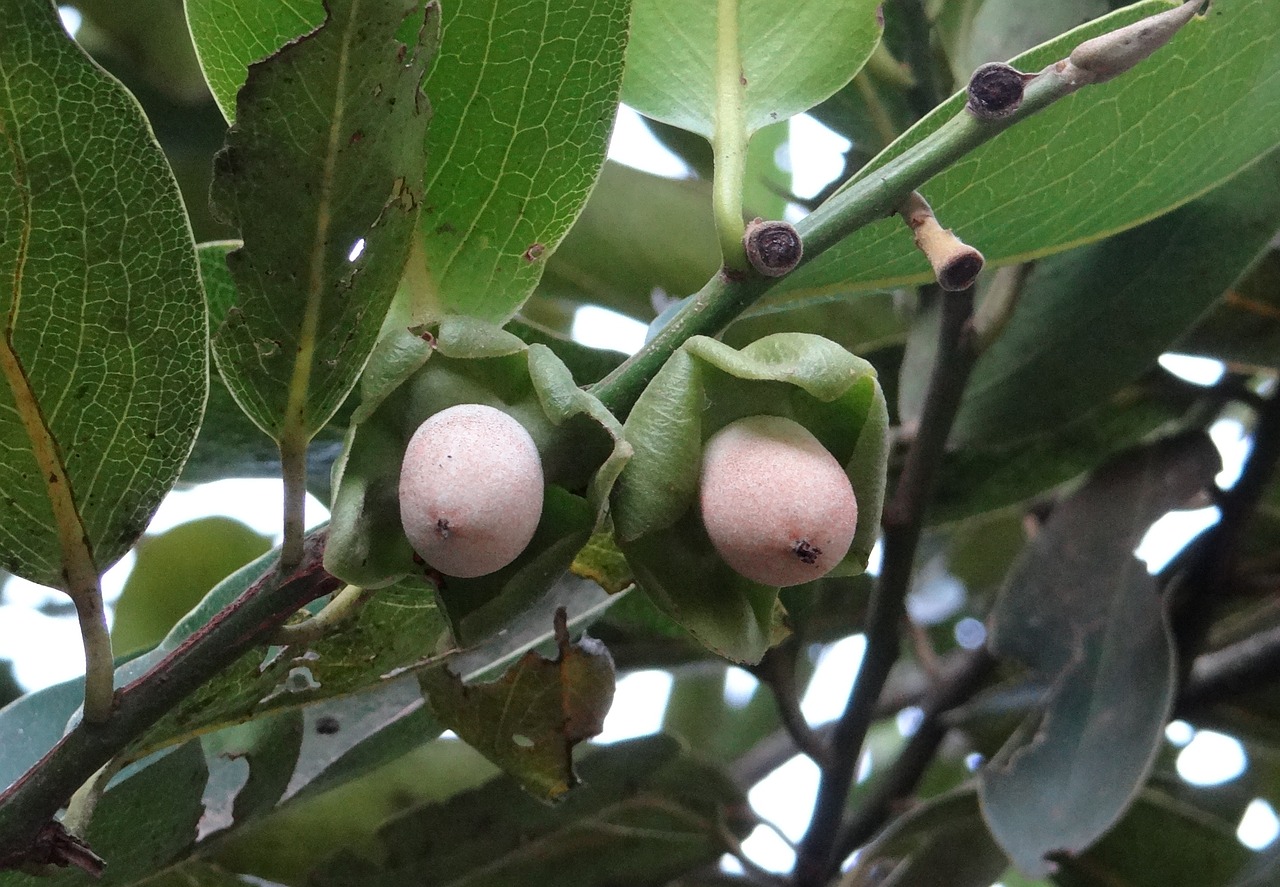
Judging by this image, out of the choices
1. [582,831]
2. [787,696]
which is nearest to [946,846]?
[787,696]

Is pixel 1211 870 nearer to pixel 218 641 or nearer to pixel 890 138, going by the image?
pixel 890 138

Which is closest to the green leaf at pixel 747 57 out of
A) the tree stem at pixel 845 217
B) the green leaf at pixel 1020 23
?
the tree stem at pixel 845 217

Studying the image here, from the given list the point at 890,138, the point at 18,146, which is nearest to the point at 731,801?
the point at 890,138

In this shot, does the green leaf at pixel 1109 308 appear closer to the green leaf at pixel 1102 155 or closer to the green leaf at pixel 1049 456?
the green leaf at pixel 1049 456

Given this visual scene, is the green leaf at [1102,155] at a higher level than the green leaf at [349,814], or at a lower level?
higher

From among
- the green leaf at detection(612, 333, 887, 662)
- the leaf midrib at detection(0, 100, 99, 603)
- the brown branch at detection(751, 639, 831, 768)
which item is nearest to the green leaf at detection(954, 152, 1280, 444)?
the brown branch at detection(751, 639, 831, 768)
